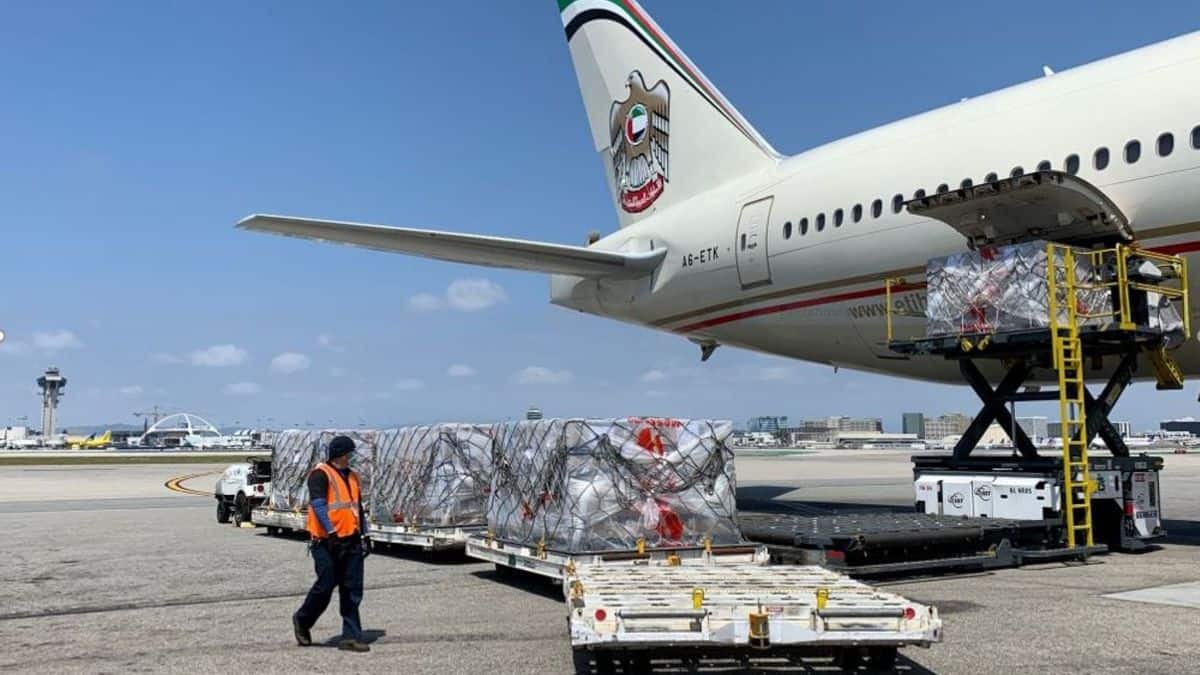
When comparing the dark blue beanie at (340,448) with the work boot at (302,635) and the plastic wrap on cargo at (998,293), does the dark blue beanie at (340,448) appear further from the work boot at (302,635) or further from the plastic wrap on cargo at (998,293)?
the plastic wrap on cargo at (998,293)

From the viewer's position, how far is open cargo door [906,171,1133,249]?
13.4 m

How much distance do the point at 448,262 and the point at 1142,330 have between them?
38.1 feet

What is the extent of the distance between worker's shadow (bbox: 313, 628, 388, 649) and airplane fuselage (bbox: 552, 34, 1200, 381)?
10598 millimetres

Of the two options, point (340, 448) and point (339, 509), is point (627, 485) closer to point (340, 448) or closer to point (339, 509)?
point (340, 448)

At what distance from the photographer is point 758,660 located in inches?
296

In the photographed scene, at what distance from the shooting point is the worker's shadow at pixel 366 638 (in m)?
8.59

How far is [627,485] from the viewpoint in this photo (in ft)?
36.6

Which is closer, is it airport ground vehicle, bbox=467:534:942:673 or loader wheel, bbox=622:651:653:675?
airport ground vehicle, bbox=467:534:942:673

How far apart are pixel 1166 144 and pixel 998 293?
9.25ft

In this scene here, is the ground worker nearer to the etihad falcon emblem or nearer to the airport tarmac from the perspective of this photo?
the airport tarmac

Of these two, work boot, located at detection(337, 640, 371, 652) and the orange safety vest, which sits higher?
the orange safety vest

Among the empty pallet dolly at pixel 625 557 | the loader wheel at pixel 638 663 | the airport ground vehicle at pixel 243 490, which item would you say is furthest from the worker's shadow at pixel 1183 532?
the airport ground vehicle at pixel 243 490

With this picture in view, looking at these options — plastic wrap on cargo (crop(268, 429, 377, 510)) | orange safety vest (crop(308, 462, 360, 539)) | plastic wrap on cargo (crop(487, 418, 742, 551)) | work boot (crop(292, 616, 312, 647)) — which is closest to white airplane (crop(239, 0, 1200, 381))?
plastic wrap on cargo (crop(268, 429, 377, 510))

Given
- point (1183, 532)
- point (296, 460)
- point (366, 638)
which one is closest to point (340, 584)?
point (366, 638)
